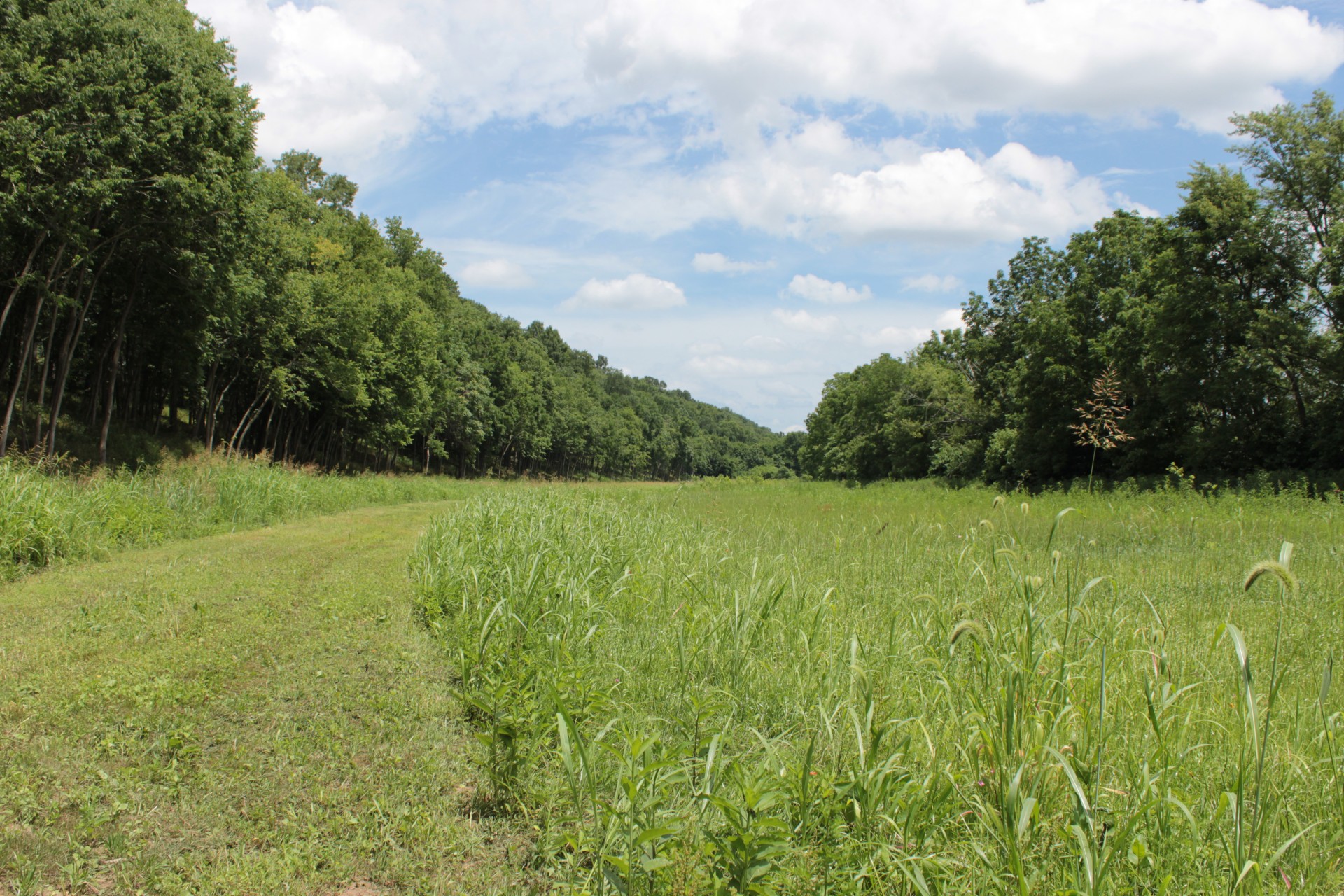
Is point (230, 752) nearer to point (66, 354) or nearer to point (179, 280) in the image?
point (66, 354)

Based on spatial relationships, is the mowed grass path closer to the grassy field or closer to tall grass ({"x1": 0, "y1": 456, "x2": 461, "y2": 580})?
the grassy field

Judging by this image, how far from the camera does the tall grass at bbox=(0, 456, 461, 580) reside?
8.14 meters

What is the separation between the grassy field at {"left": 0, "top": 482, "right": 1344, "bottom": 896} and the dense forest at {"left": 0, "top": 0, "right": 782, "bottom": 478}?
10840mm

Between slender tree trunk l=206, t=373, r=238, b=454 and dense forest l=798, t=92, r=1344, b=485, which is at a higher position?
dense forest l=798, t=92, r=1344, b=485

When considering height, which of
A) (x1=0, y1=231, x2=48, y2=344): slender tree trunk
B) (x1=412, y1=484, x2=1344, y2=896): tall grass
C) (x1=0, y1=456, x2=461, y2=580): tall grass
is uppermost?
(x1=0, y1=231, x2=48, y2=344): slender tree trunk

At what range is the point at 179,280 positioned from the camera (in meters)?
17.4

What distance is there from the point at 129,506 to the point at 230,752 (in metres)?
9.07

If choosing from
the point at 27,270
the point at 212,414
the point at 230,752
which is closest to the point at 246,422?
the point at 212,414

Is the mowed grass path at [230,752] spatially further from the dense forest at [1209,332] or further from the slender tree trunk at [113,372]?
the slender tree trunk at [113,372]

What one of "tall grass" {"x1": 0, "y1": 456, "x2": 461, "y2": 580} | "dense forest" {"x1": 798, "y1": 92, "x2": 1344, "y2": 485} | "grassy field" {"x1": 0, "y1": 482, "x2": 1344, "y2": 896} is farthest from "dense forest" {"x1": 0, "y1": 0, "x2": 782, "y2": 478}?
"dense forest" {"x1": 798, "y1": 92, "x2": 1344, "y2": 485}

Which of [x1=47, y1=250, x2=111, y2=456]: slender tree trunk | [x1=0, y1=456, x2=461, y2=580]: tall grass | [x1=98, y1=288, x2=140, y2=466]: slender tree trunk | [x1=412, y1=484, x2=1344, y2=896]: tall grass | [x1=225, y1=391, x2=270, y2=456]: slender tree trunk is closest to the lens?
[x1=412, y1=484, x2=1344, y2=896]: tall grass

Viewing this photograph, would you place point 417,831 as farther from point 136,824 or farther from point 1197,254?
point 1197,254

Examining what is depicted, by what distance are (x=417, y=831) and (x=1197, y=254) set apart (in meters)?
26.6

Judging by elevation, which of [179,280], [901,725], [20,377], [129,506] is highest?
[179,280]
